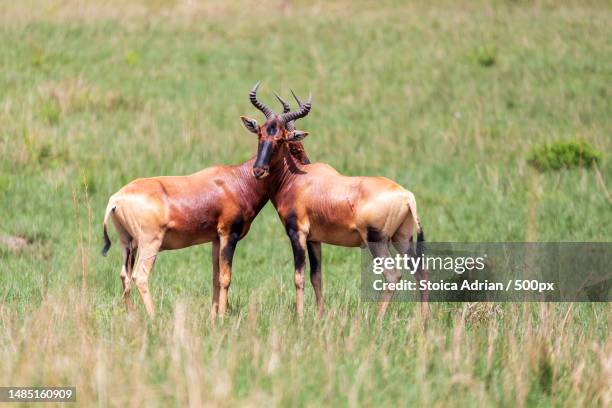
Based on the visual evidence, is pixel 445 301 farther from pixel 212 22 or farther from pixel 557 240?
pixel 212 22

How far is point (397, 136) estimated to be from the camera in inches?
719

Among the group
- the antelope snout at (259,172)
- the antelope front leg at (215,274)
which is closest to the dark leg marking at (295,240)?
the antelope snout at (259,172)

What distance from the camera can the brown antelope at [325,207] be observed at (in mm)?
7988

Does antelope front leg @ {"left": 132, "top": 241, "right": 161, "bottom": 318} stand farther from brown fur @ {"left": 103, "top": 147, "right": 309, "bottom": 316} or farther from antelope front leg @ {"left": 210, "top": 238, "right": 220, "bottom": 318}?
antelope front leg @ {"left": 210, "top": 238, "right": 220, "bottom": 318}

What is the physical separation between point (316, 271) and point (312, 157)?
888 centimetres

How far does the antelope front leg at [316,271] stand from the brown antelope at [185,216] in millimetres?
579

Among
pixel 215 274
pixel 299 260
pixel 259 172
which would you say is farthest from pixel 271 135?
pixel 215 274

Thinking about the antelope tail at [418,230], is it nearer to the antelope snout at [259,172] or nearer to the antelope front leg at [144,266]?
the antelope snout at [259,172]

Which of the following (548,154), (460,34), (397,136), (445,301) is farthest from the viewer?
(460,34)

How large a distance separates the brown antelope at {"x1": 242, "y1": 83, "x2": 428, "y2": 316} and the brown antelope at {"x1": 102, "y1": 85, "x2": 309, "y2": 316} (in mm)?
237

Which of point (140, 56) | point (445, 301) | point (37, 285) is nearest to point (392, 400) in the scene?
point (445, 301)

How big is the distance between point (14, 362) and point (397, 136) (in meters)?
12.6

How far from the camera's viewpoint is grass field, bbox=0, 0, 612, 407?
637 centimetres

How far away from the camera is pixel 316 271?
8.36 m
